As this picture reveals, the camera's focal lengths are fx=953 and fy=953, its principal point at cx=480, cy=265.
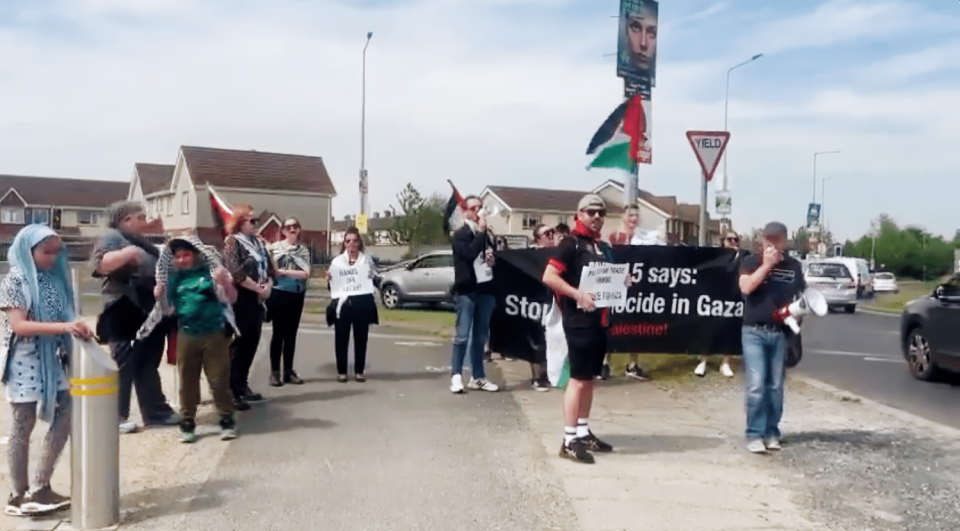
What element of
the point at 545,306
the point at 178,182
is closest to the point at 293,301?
the point at 545,306

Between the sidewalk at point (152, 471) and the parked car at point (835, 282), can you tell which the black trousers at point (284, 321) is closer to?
the sidewalk at point (152, 471)

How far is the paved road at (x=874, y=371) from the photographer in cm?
1058

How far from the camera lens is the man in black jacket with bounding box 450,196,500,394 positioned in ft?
30.8

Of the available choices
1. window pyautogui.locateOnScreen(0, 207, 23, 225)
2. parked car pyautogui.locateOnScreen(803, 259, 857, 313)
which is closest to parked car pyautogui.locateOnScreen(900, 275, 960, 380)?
parked car pyautogui.locateOnScreen(803, 259, 857, 313)

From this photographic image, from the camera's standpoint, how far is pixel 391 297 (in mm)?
24797

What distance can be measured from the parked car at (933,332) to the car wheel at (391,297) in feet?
46.4

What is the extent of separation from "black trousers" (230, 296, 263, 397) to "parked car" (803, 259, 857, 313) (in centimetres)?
2392

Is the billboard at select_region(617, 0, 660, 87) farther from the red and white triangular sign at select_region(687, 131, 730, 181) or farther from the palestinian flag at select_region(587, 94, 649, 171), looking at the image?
the red and white triangular sign at select_region(687, 131, 730, 181)

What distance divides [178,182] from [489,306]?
159 ft

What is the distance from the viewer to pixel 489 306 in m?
9.90

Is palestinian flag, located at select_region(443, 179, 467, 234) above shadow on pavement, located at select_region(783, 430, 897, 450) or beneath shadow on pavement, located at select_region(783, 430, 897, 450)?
above

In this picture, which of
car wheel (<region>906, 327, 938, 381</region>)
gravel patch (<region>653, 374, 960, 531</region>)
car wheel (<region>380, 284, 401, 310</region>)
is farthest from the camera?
car wheel (<region>380, 284, 401, 310</region>)

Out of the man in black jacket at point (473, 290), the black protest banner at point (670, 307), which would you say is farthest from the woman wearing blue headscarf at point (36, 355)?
the black protest banner at point (670, 307)

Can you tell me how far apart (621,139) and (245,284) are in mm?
4936
